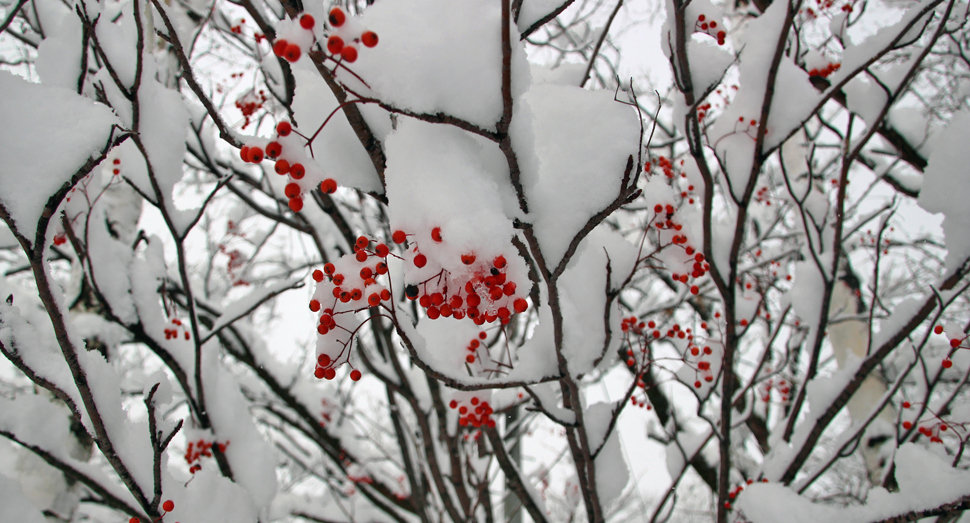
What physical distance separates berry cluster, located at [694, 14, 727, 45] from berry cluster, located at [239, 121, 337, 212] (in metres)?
1.48

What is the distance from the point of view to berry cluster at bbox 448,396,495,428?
1433 millimetres

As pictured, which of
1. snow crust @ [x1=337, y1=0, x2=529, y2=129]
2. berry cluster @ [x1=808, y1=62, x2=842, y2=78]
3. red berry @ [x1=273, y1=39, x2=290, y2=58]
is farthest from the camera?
berry cluster @ [x1=808, y1=62, x2=842, y2=78]

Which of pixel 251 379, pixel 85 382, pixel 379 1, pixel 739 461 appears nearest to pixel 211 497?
pixel 85 382

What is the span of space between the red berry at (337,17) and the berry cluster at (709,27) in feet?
Answer: 4.71

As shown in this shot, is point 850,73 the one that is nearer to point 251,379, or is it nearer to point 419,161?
point 419,161

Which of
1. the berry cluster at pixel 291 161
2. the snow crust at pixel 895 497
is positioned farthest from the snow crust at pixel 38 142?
the snow crust at pixel 895 497

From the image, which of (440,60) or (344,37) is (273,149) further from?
(440,60)

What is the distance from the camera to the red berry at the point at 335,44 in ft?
1.89

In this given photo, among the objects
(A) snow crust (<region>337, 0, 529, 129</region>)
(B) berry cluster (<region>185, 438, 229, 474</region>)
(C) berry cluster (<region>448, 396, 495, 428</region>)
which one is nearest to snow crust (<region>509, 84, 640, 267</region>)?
(A) snow crust (<region>337, 0, 529, 129</region>)

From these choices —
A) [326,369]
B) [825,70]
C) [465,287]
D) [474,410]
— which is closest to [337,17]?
[465,287]

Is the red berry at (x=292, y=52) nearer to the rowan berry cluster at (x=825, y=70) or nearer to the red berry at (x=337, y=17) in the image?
the red berry at (x=337, y=17)

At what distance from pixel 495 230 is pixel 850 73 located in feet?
5.45

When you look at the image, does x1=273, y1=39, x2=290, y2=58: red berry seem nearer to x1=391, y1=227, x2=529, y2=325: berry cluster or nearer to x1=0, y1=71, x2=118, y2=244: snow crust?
x1=391, y1=227, x2=529, y2=325: berry cluster

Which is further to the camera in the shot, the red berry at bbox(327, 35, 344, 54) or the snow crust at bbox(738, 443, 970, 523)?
the snow crust at bbox(738, 443, 970, 523)
